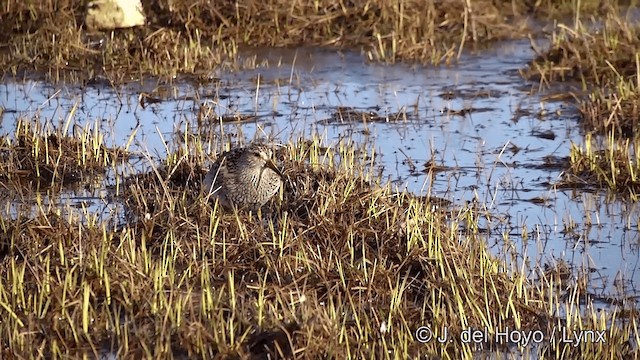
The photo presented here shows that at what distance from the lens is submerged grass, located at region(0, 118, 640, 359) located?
5.00m

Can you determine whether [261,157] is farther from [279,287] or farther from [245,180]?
[279,287]

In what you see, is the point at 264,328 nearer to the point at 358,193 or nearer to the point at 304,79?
the point at 358,193

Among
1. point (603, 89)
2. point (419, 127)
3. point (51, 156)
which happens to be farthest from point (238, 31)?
point (51, 156)

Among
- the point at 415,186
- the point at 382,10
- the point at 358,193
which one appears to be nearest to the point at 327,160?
the point at 415,186

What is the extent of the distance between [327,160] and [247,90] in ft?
8.47

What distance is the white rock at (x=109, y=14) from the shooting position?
1204 centimetres

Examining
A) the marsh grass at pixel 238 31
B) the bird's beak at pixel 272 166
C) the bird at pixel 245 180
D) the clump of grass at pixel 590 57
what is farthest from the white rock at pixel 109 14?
the bird's beak at pixel 272 166

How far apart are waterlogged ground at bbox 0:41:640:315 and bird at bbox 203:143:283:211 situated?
1.62ft

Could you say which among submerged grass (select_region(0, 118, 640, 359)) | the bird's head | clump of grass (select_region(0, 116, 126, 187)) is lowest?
clump of grass (select_region(0, 116, 126, 187))

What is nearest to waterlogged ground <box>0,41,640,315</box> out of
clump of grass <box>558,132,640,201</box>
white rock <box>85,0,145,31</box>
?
clump of grass <box>558,132,640,201</box>

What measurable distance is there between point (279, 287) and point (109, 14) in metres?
7.15

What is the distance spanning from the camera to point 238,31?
12.2m

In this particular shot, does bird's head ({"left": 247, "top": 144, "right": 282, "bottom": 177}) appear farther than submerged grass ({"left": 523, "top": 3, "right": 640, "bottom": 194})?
No

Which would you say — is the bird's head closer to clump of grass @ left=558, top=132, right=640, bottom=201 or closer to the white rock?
clump of grass @ left=558, top=132, right=640, bottom=201
